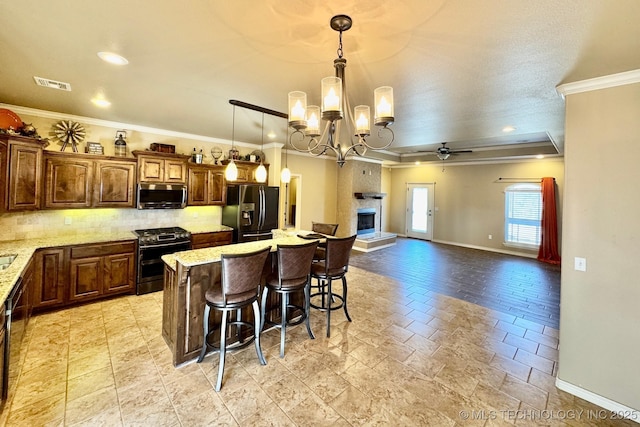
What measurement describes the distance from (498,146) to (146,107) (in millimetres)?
7900

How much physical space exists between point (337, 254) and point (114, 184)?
3685mm

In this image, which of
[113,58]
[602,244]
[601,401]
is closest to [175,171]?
[113,58]

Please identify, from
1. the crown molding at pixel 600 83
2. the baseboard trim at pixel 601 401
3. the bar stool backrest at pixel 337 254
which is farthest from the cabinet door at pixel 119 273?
the crown molding at pixel 600 83

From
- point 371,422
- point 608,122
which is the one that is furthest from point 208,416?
point 608,122

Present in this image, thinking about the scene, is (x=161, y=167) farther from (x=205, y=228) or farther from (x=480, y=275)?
(x=480, y=275)

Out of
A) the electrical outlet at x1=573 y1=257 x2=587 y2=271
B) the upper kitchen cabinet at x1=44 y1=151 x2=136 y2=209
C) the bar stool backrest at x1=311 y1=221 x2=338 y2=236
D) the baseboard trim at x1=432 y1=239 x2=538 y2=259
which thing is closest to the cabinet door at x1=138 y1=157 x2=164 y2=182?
the upper kitchen cabinet at x1=44 y1=151 x2=136 y2=209

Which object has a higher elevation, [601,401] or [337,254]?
[337,254]

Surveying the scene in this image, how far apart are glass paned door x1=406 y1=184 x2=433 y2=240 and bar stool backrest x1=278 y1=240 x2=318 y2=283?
25.0 feet

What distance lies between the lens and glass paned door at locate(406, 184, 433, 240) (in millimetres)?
9334

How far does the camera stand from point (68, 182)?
382 cm

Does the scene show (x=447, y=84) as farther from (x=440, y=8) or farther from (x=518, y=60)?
(x=440, y=8)

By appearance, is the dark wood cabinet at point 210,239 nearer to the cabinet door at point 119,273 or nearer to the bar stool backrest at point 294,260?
the cabinet door at point 119,273

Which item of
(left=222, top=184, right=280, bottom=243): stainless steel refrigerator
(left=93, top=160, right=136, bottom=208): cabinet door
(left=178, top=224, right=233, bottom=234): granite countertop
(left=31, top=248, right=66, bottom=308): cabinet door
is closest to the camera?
(left=31, top=248, right=66, bottom=308): cabinet door

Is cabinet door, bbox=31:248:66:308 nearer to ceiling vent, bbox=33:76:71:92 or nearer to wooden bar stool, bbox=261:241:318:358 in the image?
ceiling vent, bbox=33:76:71:92
